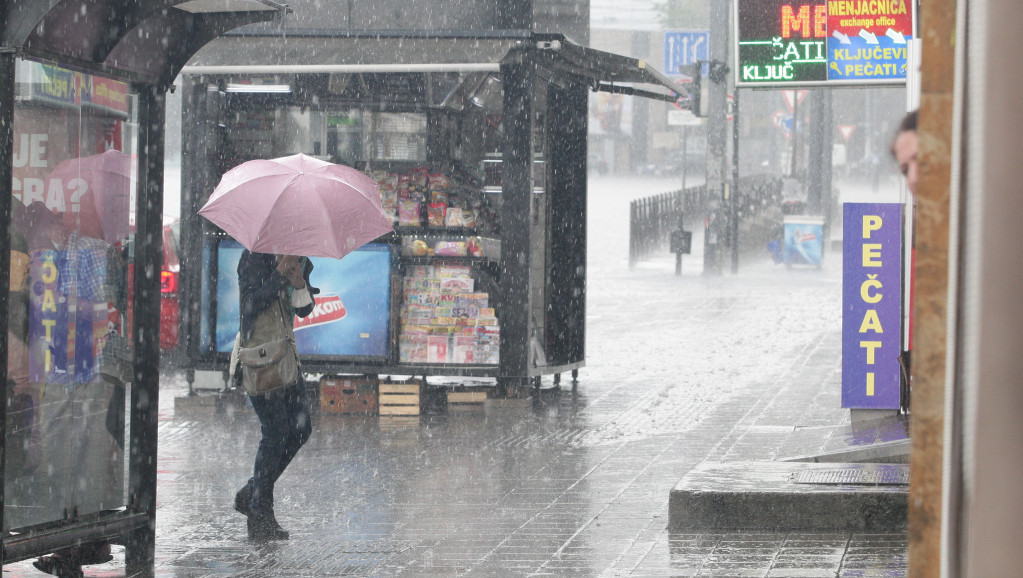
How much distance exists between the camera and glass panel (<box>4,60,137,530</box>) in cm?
548

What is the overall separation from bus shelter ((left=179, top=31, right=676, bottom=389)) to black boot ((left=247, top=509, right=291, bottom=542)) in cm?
450

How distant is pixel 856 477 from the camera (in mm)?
7207

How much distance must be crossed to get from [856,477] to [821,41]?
214 inches

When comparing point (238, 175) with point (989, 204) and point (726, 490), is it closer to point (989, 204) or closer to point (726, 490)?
point (726, 490)

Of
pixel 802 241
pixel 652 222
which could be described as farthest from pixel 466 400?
pixel 652 222

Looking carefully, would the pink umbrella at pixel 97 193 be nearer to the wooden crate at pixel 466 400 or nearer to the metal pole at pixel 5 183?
the metal pole at pixel 5 183

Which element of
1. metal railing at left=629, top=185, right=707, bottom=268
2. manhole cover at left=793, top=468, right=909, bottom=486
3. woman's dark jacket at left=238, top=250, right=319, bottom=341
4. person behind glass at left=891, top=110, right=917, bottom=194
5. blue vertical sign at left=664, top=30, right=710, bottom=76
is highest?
blue vertical sign at left=664, top=30, right=710, bottom=76

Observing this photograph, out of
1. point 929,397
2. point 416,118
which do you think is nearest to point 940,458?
point 929,397

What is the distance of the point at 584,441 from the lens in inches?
386

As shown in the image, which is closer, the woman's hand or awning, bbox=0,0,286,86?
awning, bbox=0,0,286,86

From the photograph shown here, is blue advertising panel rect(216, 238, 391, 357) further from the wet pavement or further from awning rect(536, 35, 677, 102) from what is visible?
awning rect(536, 35, 677, 102)

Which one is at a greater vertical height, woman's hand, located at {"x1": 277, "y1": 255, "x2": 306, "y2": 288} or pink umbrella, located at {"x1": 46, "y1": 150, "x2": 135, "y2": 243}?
pink umbrella, located at {"x1": 46, "y1": 150, "x2": 135, "y2": 243}

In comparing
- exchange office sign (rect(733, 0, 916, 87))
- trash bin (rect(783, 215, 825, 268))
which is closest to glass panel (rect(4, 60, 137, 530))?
exchange office sign (rect(733, 0, 916, 87))

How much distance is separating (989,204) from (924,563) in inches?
25.2
